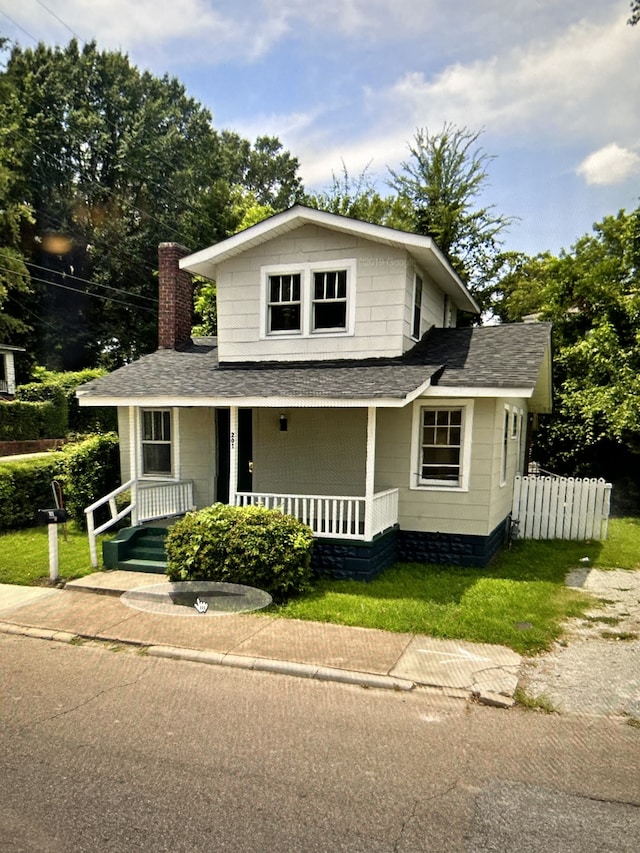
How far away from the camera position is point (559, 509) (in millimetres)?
12023

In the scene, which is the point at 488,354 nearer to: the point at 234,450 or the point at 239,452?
the point at 234,450

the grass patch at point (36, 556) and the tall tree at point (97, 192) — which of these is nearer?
the grass patch at point (36, 556)

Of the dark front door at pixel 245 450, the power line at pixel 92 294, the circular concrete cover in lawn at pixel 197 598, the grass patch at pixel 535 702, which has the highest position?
the power line at pixel 92 294

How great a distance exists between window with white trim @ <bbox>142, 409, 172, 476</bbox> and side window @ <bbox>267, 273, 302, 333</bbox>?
Answer: 304 centimetres

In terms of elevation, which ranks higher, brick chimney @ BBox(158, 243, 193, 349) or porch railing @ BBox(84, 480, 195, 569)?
brick chimney @ BBox(158, 243, 193, 349)

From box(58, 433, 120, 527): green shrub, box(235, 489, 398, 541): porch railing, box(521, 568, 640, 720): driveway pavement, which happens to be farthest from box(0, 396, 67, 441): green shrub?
box(521, 568, 640, 720): driveway pavement

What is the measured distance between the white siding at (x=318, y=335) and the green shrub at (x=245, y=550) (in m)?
3.89

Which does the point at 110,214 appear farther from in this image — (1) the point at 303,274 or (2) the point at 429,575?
(2) the point at 429,575

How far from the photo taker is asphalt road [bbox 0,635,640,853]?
10.9 feet

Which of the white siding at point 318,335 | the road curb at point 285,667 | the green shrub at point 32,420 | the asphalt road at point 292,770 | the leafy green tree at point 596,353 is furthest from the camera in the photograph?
the green shrub at point 32,420

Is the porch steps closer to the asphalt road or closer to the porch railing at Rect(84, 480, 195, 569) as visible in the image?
the porch railing at Rect(84, 480, 195, 569)

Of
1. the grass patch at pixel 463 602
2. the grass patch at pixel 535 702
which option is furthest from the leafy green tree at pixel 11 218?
the grass patch at pixel 535 702

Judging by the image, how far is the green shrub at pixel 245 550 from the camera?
7773 mm

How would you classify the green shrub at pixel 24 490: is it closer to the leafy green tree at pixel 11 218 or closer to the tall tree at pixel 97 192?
the leafy green tree at pixel 11 218
